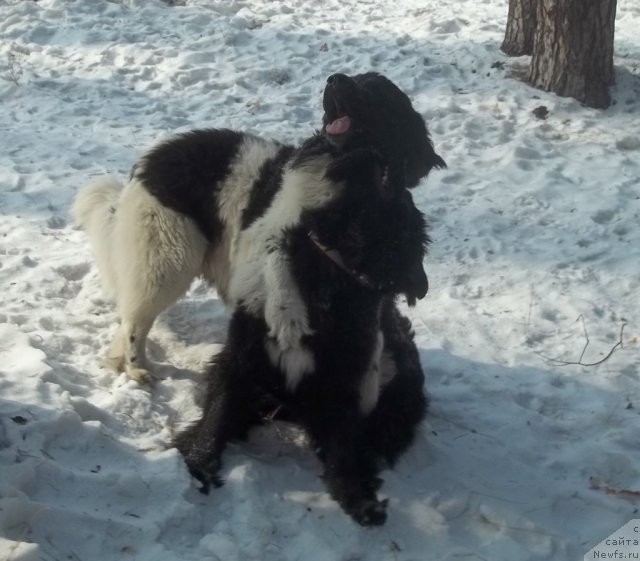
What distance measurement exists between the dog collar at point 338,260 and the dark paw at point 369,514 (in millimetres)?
915

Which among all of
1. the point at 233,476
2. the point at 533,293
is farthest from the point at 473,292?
the point at 233,476

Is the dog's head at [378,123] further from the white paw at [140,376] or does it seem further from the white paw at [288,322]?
the white paw at [140,376]

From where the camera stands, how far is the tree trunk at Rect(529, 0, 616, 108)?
7.14 m

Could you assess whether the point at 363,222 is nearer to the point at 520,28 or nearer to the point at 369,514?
the point at 369,514

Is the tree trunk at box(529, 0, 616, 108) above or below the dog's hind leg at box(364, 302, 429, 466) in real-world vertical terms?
above

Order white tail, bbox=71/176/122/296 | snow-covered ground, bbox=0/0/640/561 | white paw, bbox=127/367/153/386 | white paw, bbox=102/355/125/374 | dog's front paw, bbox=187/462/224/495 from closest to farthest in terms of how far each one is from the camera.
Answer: snow-covered ground, bbox=0/0/640/561 → dog's front paw, bbox=187/462/224/495 → white paw, bbox=127/367/153/386 → white paw, bbox=102/355/125/374 → white tail, bbox=71/176/122/296

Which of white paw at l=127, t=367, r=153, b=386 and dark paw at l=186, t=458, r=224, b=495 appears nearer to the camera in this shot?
dark paw at l=186, t=458, r=224, b=495

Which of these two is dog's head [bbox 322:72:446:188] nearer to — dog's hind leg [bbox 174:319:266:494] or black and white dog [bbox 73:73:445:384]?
black and white dog [bbox 73:73:445:384]

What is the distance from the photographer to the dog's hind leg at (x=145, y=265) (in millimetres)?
4020

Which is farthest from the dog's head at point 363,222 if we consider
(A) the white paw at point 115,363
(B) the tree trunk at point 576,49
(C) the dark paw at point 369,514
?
(B) the tree trunk at point 576,49

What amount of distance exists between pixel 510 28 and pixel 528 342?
4.77 metres

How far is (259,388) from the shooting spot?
349 centimetres

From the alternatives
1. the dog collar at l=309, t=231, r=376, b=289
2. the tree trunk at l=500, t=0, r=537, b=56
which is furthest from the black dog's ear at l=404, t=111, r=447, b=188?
the tree trunk at l=500, t=0, r=537, b=56

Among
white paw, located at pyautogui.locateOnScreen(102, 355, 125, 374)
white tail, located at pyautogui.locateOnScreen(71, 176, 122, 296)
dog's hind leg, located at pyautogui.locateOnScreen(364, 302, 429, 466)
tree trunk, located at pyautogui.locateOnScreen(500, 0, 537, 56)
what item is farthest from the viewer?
tree trunk, located at pyautogui.locateOnScreen(500, 0, 537, 56)
